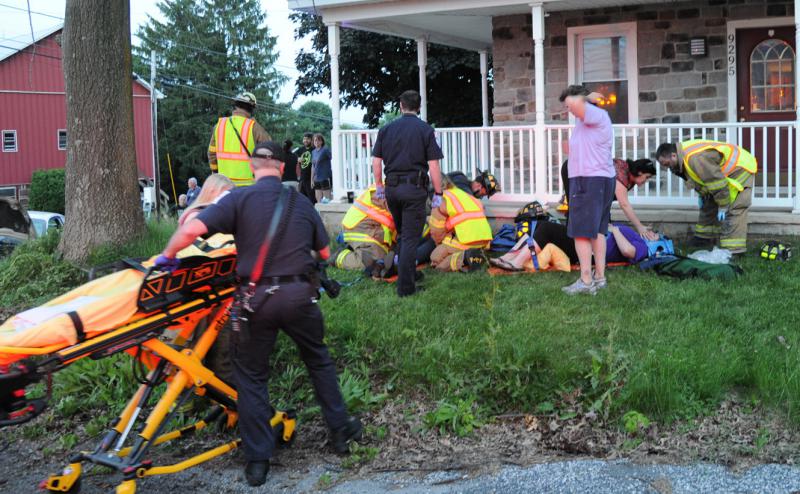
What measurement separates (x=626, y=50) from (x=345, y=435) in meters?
9.50

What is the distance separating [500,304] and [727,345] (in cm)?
200

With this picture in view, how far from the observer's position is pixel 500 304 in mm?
7727

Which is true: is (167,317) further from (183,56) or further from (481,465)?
(183,56)

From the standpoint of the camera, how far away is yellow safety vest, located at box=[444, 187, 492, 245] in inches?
370

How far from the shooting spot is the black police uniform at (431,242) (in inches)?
379

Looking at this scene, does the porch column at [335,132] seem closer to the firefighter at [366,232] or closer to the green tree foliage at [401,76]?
the firefighter at [366,232]

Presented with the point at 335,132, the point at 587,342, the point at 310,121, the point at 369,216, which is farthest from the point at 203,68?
the point at 587,342

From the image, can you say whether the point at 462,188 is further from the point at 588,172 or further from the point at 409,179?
the point at 588,172

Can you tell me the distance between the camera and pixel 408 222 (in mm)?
8148

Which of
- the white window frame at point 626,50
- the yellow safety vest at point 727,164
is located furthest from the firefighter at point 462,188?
the white window frame at point 626,50

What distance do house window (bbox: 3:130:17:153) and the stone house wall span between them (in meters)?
31.0

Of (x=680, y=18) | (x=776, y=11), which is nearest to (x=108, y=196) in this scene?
(x=680, y=18)

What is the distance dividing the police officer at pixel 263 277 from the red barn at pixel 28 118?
36375 mm

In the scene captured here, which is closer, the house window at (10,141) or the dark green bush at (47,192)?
the dark green bush at (47,192)
